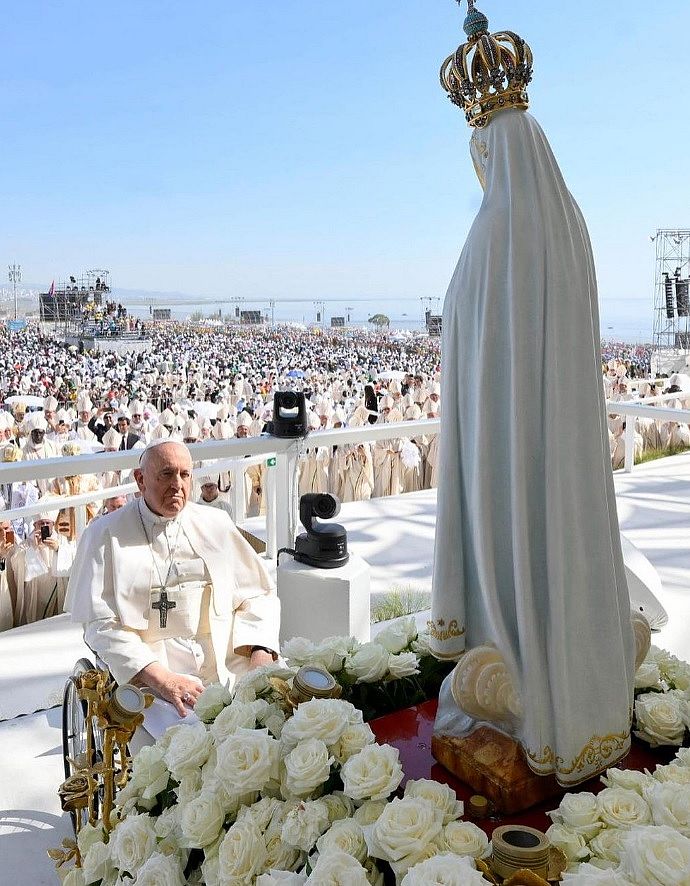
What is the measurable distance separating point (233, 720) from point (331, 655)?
0.30 metres

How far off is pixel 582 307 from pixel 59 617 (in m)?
2.93

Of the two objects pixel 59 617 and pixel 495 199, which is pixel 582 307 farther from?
pixel 59 617

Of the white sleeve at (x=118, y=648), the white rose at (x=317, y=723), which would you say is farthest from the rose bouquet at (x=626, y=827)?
the white sleeve at (x=118, y=648)

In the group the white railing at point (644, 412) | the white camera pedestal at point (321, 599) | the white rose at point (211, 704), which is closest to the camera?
the white rose at point (211, 704)

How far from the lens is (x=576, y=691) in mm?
1144

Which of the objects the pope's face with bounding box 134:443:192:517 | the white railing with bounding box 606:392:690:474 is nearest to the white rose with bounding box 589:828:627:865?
the pope's face with bounding box 134:443:192:517

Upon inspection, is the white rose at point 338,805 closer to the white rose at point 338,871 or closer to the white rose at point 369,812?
the white rose at point 369,812

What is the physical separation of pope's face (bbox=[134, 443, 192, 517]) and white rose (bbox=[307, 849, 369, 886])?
1.23m

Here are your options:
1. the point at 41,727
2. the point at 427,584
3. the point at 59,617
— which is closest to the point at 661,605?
the point at 427,584

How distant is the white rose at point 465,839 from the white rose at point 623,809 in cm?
17

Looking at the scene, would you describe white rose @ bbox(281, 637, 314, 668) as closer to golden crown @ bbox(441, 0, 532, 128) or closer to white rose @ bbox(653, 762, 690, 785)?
white rose @ bbox(653, 762, 690, 785)

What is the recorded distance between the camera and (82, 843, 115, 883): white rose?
4.25 feet

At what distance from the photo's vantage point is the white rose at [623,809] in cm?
108

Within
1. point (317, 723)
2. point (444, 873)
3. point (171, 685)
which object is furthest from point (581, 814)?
point (171, 685)
